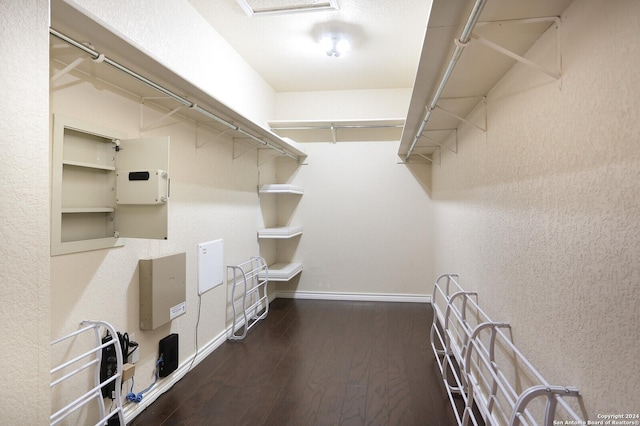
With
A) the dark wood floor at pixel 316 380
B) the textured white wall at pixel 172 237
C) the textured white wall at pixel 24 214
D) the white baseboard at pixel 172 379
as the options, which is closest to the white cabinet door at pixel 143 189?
the textured white wall at pixel 172 237

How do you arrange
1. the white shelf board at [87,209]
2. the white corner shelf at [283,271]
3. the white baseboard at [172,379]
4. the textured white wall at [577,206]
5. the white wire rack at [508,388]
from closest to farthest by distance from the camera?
the textured white wall at [577,206], the white wire rack at [508,388], the white shelf board at [87,209], the white baseboard at [172,379], the white corner shelf at [283,271]

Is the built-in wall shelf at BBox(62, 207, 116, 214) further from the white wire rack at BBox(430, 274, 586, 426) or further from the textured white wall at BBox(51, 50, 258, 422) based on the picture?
the white wire rack at BBox(430, 274, 586, 426)

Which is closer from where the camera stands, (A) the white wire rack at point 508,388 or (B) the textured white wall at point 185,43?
(A) the white wire rack at point 508,388

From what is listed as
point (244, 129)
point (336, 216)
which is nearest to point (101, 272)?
point (244, 129)

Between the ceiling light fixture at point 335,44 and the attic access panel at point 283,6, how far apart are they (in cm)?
45

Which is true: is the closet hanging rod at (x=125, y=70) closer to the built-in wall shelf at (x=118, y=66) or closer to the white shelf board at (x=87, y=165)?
the built-in wall shelf at (x=118, y=66)

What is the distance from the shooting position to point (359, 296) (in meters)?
4.32

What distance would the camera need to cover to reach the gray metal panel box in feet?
6.43

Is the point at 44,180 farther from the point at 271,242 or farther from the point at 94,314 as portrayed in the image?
the point at 271,242

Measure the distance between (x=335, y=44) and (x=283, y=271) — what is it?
2.51 m

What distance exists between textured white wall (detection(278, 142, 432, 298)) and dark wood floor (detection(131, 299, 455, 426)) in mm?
872

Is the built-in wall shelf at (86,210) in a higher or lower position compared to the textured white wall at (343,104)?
lower

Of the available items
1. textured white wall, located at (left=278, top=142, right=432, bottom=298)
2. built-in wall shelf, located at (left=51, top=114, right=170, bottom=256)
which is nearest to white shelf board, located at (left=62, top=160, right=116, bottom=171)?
built-in wall shelf, located at (left=51, top=114, right=170, bottom=256)

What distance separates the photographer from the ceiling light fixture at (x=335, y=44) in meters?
2.91
